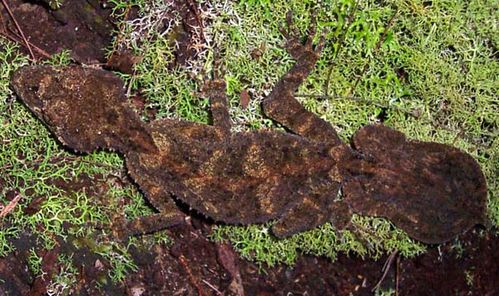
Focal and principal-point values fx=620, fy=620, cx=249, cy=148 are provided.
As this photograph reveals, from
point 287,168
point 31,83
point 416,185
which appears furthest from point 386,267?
point 31,83

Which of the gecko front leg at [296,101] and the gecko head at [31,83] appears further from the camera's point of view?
the gecko front leg at [296,101]

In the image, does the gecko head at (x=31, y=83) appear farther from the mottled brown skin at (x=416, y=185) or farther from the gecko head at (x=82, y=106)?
the mottled brown skin at (x=416, y=185)

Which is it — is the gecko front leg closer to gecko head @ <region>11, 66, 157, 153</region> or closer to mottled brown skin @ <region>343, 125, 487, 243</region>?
mottled brown skin @ <region>343, 125, 487, 243</region>

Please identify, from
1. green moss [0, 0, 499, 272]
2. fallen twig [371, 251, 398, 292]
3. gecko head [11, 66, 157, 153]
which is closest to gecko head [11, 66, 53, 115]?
gecko head [11, 66, 157, 153]

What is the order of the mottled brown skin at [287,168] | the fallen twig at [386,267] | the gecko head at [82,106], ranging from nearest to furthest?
1. the gecko head at [82,106]
2. the mottled brown skin at [287,168]
3. the fallen twig at [386,267]

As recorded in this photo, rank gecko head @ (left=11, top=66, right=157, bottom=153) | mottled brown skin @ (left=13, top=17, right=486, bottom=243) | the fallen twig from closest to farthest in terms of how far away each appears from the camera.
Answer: gecko head @ (left=11, top=66, right=157, bottom=153) → mottled brown skin @ (left=13, top=17, right=486, bottom=243) → the fallen twig

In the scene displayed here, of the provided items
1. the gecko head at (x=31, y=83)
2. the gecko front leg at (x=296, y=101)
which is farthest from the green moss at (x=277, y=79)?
the gecko head at (x=31, y=83)

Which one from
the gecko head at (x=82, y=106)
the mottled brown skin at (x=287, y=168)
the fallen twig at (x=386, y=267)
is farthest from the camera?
the fallen twig at (x=386, y=267)

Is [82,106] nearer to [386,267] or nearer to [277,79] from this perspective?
[277,79]

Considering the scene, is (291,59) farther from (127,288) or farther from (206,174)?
(127,288)
